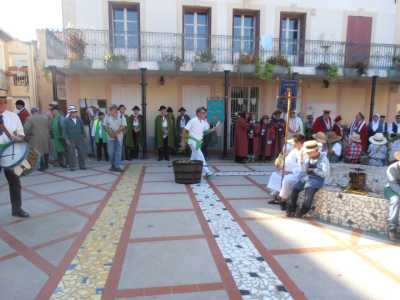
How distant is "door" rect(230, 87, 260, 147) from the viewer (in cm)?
1221

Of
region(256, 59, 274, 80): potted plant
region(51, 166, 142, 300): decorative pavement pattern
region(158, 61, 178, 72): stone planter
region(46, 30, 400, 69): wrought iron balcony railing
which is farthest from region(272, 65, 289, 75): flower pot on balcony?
region(51, 166, 142, 300): decorative pavement pattern

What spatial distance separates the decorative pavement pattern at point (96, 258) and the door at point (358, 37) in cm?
1082

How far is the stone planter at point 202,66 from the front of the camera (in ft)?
33.0

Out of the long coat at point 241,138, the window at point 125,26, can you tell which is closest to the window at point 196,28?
the window at point 125,26

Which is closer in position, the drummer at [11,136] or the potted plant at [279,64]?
the drummer at [11,136]

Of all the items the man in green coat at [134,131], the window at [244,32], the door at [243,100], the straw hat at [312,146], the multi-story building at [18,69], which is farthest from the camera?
the multi-story building at [18,69]

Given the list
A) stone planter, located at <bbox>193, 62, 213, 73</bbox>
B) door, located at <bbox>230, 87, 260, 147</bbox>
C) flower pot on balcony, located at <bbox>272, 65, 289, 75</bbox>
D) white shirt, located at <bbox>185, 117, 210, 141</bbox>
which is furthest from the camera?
door, located at <bbox>230, 87, 260, 147</bbox>

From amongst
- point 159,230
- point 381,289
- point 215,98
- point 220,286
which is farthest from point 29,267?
point 215,98

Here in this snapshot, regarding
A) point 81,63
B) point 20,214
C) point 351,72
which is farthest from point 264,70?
point 20,214

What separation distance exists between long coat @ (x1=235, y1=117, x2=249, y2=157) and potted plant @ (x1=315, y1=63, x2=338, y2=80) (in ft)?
12.3

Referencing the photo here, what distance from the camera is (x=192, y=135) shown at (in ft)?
23.1

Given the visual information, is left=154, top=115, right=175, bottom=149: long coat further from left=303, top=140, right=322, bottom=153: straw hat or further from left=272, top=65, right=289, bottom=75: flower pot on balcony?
left=303, top=140, right=322, bottom=153: straw hat

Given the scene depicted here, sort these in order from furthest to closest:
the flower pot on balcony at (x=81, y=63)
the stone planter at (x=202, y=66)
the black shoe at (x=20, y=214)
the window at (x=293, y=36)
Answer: the window at (x=293, y=36), the stone planter at (x=202, y=66), the flower pot on balcony at (x=81, y=63), the black shoe at (x=20, y=214)

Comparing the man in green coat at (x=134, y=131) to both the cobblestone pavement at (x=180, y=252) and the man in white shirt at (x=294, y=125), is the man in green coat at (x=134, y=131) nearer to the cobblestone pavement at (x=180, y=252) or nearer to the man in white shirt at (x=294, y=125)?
the cobblestone pavement at (x=180, y=252)
